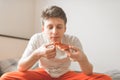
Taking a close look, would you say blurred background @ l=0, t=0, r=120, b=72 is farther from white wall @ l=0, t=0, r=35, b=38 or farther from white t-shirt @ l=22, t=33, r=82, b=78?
white t-shirt @ l=22, t=33, r=82, b=78

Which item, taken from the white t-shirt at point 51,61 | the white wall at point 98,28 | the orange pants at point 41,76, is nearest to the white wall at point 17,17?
the white wall at point 98,28

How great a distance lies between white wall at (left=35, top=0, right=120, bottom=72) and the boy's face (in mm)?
891

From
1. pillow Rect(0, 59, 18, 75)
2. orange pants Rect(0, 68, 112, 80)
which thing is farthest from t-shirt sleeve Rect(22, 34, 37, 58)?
pillow Rect(0, 59, 18, 75)

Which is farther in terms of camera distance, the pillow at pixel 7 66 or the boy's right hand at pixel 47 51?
the pillow at pixel 7 66

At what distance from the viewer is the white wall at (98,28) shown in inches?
83.0

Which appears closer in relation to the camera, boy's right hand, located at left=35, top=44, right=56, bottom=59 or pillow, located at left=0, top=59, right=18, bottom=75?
boy's right hand, located at left=35, top=44, right=56, bottom=59

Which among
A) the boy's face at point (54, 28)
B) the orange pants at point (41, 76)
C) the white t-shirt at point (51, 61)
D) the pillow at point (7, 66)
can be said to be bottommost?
the pillow at point (7, 66)

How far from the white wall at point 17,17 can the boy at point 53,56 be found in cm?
108

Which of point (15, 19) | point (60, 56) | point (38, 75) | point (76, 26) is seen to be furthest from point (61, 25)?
point (15, 19)

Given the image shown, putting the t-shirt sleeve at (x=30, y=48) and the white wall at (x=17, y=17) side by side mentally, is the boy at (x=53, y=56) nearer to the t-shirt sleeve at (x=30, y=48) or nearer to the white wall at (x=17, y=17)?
the t-shirt sleeve at (x=30, y=48)

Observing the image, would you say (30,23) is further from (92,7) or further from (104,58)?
(104,58)

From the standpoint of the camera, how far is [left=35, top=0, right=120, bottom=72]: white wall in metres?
2.11

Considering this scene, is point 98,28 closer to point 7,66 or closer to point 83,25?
point 83,25

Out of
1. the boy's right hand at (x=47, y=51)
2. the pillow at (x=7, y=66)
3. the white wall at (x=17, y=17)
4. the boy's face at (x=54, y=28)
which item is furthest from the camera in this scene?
the white wall at (x=17, y=17)
